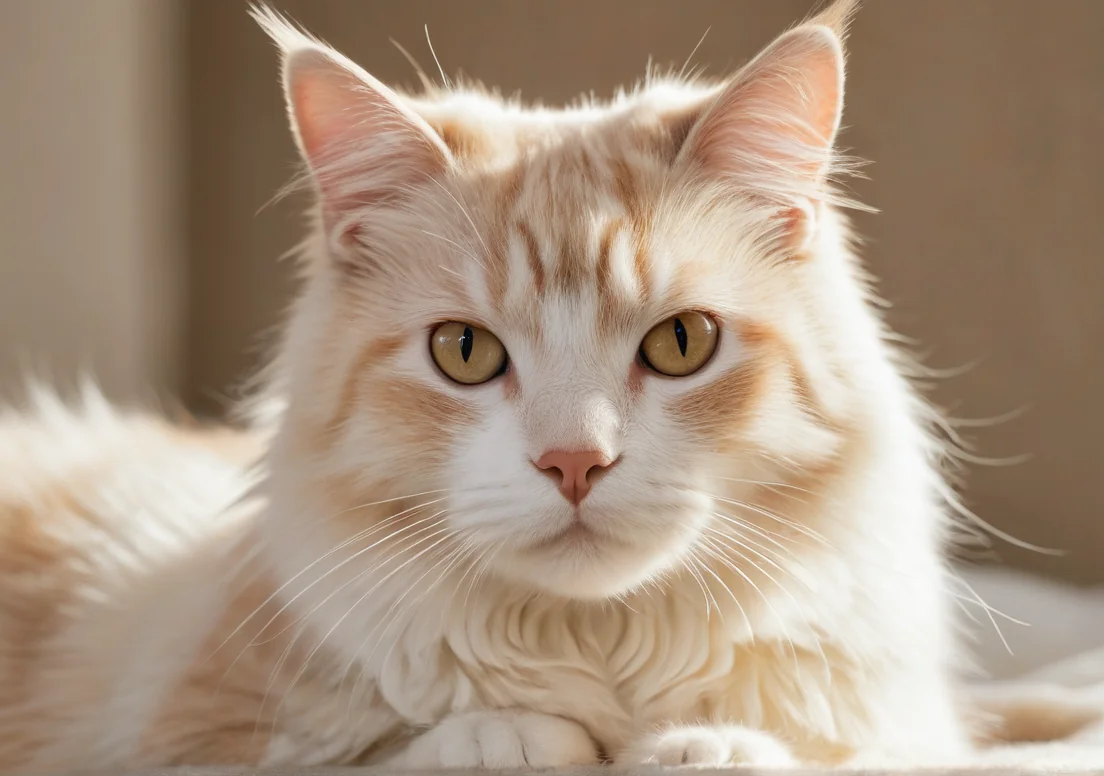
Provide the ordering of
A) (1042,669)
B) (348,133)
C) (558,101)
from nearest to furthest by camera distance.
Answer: (348,133) → (1042,669) → (558,101)

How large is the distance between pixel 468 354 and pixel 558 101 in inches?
65.7

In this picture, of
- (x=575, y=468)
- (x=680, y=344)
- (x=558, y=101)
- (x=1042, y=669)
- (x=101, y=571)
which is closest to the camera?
(x=575, y=468)

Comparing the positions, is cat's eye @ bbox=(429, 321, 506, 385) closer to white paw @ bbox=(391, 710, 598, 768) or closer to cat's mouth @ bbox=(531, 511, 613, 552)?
cat's mouth @ bbox=(531, 511, 613, 552)

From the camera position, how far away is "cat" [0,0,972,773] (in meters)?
1.04

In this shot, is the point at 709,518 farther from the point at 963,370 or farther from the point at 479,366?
the point at 963,370

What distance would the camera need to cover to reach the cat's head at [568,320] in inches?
39.9

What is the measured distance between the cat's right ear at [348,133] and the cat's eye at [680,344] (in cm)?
31

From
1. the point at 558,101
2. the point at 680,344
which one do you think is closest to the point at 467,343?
the point at 680,344

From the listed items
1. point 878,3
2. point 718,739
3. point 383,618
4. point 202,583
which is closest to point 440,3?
point 878,3

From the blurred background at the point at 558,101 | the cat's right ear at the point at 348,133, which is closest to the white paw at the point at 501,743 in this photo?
the cat's right ear at the point at 348,133

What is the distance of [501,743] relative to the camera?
104cm

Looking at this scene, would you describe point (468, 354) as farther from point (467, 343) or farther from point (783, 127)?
point (783, 127)

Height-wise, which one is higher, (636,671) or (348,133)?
(348,133)

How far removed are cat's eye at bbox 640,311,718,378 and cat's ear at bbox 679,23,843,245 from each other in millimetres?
186
